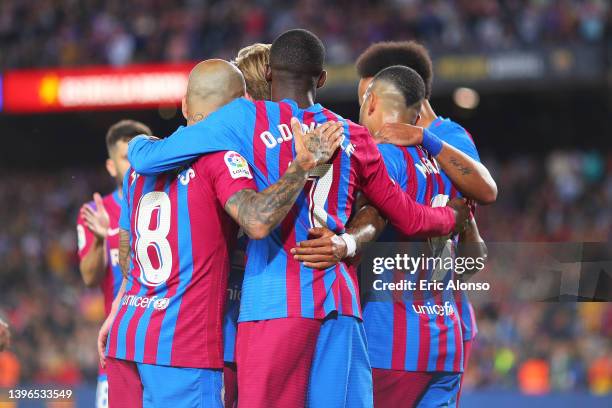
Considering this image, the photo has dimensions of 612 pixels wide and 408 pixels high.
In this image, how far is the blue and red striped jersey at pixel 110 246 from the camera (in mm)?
5488

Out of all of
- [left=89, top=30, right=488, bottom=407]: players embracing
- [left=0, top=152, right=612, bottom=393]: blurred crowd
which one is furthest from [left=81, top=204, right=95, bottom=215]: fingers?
[left=0, top=152, right=612, bottom=393]: blurred crowd

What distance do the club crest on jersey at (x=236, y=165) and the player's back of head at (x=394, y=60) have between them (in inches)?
68.1

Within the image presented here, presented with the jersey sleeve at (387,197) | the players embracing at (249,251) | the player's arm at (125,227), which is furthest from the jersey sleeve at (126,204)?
the jersey sleeve at (387,197)

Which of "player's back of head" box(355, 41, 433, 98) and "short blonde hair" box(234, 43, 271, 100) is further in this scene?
"player's back of head" box(355, 41, 433, 98)

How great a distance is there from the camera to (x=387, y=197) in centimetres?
365

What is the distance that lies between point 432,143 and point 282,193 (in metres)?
0.99

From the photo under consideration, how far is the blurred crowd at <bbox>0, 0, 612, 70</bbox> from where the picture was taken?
15961mm

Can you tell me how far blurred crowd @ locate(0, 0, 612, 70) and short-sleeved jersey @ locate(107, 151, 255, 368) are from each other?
13340 mm

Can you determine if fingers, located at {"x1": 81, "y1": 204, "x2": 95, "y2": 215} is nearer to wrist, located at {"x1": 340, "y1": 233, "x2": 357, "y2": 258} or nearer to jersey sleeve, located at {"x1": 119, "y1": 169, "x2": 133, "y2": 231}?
jersey sleeve, located at {"x1": 119, "y1": 169, "x2": 133, "y2": 231}

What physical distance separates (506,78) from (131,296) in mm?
13535

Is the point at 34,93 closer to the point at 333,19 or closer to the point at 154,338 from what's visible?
the point at 333,19

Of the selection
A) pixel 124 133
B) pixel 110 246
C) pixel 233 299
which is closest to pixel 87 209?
pixel 110 246

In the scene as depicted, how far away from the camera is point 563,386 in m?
10.9

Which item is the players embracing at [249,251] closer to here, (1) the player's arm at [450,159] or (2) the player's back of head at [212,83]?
(2) the player's back of head at [212,83]
